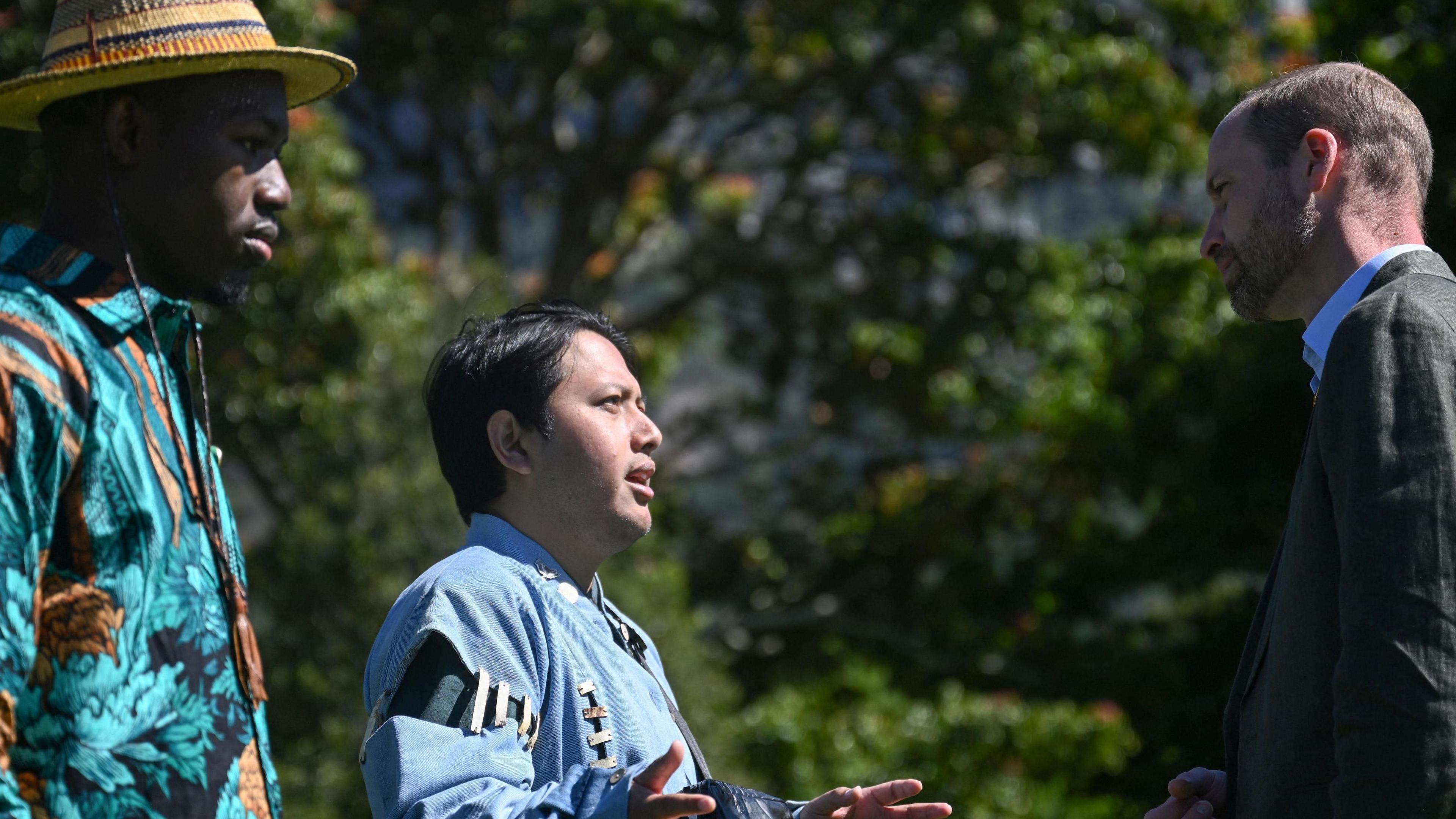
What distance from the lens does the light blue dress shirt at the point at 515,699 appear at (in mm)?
1771

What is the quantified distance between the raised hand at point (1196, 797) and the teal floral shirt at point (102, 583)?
131 centimetres

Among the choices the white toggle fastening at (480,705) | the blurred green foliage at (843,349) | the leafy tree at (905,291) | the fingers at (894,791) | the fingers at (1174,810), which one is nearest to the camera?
the white toggle fastening at (480,705)

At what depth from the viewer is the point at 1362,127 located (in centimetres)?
211

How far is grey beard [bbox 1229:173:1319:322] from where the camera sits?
6.89 feet

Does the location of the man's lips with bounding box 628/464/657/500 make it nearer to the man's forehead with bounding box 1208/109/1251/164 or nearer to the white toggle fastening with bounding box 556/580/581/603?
the white toggle fastening with bounding box 556/580/581/603

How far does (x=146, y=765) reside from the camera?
175cm

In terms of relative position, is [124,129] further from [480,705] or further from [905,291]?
[905,291]

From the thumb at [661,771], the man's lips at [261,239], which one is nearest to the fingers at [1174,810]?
the thumb at [661,771]

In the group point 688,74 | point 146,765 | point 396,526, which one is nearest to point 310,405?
point 396,526

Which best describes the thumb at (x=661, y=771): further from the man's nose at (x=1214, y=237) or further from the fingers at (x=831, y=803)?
the man's nose at (x=1214, y=237)

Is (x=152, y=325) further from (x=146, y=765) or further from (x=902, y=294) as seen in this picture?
(x=902, y=294)

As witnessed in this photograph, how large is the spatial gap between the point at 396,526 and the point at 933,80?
4.48 metres

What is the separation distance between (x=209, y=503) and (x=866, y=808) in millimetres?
1017

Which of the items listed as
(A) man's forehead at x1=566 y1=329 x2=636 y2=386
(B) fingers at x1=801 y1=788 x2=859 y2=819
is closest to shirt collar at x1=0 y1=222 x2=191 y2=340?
(A) man's forehead at x1=566 y1=329 x2=636 y2=386
